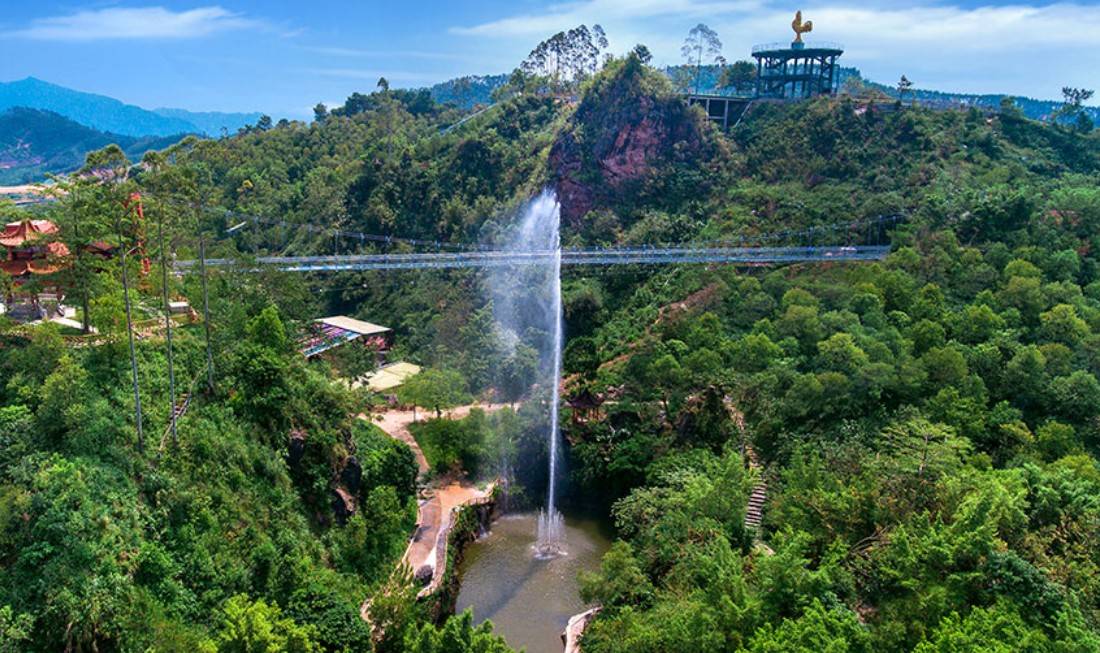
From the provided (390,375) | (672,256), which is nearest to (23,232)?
(390,375)

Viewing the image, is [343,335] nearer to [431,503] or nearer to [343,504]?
[431,503]

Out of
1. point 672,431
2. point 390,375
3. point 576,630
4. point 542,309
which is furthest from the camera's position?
point 542,309

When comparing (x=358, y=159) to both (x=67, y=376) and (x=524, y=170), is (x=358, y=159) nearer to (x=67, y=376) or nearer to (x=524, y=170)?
(x=524, y=170)

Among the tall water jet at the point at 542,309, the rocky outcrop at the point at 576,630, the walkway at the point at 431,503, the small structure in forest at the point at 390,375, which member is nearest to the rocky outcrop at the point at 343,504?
the walkway at the point at 431,503

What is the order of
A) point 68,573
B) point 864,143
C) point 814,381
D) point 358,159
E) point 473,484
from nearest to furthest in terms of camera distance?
1. point 68,573
2. point 814,381
3. point 473,484
4. point 864,143
5. point 358,159

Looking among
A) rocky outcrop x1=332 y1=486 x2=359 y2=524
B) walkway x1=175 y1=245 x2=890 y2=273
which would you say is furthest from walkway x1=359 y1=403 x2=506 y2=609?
walkway x1=175 y1=245 x2=890 y2=273

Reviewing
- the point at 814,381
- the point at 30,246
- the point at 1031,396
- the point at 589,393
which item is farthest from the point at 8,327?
the point at 1031,396
